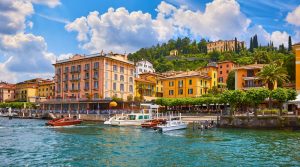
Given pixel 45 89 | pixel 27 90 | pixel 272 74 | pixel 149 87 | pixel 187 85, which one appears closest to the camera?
pixel 272 74

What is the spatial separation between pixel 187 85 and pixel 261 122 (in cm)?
4662

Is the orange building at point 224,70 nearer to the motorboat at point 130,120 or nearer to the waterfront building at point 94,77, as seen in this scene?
the waterfront building at point 94,77

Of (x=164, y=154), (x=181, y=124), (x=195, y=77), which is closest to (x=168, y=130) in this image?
(x=181, y=124)

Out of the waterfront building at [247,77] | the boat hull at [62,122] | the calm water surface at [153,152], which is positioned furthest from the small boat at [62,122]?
the waterfront building at [247,77]

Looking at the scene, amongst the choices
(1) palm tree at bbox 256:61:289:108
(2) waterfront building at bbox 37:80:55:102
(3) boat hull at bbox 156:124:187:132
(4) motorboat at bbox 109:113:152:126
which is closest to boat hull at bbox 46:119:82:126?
(4) motorboat at bbox 109:113:152:126

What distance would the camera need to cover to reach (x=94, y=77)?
304 feet

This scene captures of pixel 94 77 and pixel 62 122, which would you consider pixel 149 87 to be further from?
pixel 62 122

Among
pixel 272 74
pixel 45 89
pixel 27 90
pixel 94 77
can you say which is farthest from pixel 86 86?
pixel 27 90

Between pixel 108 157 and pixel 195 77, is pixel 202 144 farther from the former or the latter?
pixel 195 77

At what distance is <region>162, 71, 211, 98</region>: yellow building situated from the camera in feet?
319

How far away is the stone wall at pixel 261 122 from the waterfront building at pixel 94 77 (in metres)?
Result: 40.0

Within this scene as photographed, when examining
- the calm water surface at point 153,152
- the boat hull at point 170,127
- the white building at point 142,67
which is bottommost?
the calm water surface at point 153,152

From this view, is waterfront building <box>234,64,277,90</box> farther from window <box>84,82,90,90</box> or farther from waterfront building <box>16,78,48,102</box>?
waterfront building <box>16,78,48,102</box>

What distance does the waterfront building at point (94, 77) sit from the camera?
91.7 m
